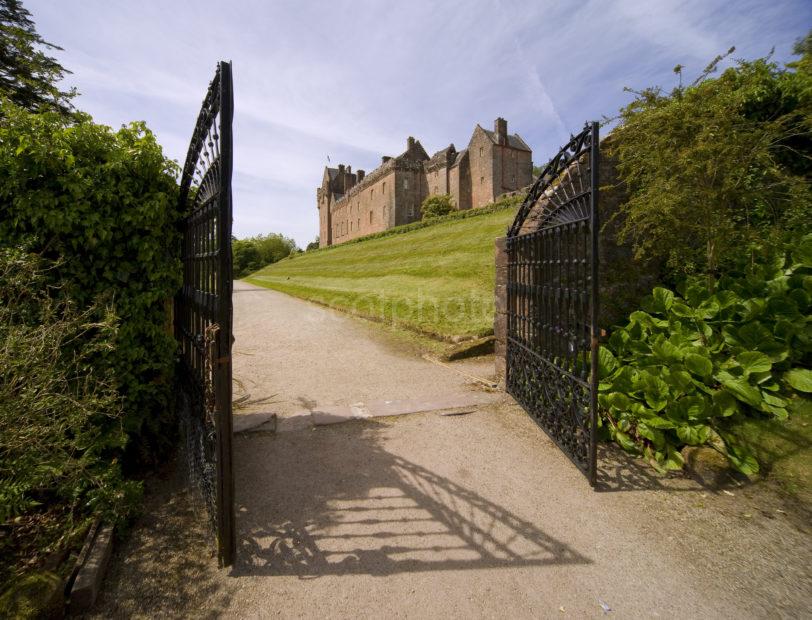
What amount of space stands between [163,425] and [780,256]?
272 inches

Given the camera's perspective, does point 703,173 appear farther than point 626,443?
Yes

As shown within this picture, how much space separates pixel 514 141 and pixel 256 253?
47621 millimetres

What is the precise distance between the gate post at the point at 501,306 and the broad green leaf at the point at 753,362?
8.93 feet

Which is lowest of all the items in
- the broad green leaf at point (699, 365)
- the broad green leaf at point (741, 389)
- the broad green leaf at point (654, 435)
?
the broad green leaf at point (654, 435)

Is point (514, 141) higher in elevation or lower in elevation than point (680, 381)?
higher

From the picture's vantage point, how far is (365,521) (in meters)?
2.98

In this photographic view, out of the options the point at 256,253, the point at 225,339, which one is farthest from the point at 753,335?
the point at 256,253

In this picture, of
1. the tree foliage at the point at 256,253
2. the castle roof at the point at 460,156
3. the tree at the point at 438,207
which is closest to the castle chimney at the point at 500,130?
the castle roof at the point at 460,156

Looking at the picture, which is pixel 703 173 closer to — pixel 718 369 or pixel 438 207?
pixel 718 369

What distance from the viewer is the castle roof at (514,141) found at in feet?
150

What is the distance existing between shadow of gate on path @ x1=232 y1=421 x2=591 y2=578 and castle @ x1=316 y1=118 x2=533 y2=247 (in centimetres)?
4549

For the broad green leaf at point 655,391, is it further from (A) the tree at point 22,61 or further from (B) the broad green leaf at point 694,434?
(A) the tree at point 22,61

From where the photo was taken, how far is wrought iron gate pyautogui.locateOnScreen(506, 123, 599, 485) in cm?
348

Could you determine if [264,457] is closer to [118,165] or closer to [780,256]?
[118,165]
